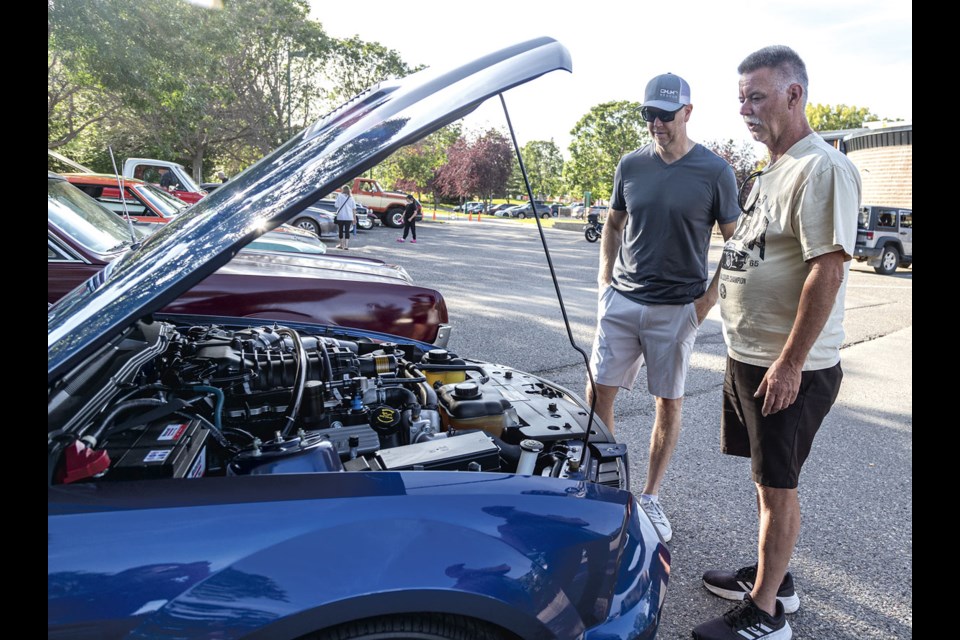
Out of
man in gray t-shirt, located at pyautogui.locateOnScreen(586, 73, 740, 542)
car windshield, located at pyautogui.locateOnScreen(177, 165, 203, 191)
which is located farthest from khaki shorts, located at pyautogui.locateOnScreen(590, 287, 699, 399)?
car windshield, located at pyautogui.locateOnScreen(177, 165, 203, 191)

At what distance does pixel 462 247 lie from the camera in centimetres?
1711

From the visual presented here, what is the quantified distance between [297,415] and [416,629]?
100 cm

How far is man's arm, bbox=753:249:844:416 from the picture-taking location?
6.64 feet

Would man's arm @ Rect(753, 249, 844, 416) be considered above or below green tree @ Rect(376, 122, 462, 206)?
below

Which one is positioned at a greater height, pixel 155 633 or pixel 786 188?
pixel 786 188

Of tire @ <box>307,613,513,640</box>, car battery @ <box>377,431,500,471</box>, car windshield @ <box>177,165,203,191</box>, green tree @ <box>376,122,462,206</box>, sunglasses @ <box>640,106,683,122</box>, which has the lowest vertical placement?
tire @ <box>307,613,513,640</box>

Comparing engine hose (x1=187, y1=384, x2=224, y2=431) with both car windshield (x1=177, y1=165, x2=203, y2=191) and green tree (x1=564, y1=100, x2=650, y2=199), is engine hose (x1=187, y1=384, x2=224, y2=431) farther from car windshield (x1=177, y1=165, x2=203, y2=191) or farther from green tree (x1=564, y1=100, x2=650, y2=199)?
green tree (x1=564, y1=100, x2=650, y2=199)

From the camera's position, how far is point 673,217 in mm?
2922

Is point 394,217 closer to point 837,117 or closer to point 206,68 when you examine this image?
point 206,68

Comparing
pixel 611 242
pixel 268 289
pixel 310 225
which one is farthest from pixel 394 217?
pixel 611 242

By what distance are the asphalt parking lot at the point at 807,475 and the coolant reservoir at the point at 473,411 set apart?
0.72 metres
